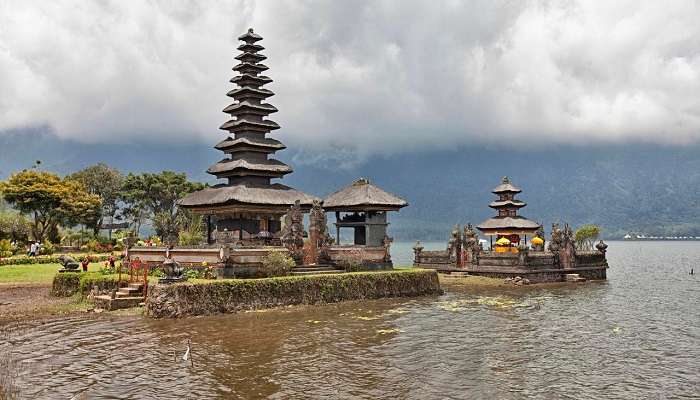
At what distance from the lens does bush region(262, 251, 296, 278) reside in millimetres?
34594

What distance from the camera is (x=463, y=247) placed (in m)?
56.2

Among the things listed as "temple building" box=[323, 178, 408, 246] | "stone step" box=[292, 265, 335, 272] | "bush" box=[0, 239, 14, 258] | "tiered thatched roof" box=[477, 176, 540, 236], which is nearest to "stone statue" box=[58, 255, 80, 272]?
"stone step" box=[292, 265, 335, 272]

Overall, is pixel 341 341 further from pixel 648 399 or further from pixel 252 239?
pixel 252 239

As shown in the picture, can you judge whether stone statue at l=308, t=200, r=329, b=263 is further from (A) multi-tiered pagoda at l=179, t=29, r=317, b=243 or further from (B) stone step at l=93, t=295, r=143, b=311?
(B) stone step at l=93, t=295, r=143, b=311

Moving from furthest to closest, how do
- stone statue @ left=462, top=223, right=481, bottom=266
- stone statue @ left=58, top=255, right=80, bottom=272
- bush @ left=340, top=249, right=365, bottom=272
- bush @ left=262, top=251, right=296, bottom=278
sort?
stone statue @ left=462, top=223, right=481, bottom=266, bush @ left=340, top=249, right=365, bottom=272, stone statue @ left=58, top=255, right=80, bottom=272, bush @ left=262, top=251, right=296, bottom=278

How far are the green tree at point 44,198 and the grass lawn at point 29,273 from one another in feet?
57.1

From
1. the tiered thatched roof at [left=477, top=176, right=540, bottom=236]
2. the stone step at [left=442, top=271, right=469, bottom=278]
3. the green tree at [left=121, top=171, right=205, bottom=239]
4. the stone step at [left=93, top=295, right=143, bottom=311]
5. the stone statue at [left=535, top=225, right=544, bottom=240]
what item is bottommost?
the stone step at [left=93, top=295, right=143, bottom=311]

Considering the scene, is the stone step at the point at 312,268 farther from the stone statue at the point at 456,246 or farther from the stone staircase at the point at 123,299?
the stone statue at the point at 456,246

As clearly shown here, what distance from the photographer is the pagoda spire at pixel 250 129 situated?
48.9 m

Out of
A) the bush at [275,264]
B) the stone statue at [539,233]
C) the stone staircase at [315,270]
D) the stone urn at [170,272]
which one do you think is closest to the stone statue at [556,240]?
the stone statue at [539,233]

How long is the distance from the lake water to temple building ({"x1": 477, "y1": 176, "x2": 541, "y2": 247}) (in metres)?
29.9

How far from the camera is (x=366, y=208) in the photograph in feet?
146

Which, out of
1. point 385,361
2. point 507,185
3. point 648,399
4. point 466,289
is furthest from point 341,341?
point 507,185

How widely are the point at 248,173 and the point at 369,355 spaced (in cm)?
2907
